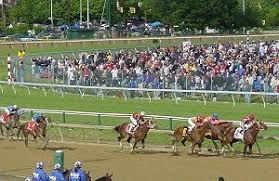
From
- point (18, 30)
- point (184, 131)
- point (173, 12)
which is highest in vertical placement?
point (173, 12)

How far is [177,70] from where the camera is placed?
3130 centimetres

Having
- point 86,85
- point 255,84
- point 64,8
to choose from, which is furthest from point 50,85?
point 64,8

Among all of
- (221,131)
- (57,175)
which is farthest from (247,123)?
(57,175)

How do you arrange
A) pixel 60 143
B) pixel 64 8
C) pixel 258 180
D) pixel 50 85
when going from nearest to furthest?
1. pixel 258 180
2. pixel 60 143
3. pixel 50 85
4. pixel 64 8

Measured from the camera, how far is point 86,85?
31.6 m

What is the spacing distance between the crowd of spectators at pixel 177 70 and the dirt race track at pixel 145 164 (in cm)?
687

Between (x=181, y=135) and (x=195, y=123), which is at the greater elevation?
(x=195, y=123)

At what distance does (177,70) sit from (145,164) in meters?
12.1

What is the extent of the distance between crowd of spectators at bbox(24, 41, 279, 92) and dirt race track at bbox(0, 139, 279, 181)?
687 centimetres

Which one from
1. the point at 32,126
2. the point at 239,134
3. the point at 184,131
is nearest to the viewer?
the point at 239,134

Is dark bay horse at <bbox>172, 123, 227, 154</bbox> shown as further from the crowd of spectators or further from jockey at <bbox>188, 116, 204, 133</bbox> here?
the crowd of spectators

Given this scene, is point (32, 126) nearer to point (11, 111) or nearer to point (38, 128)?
point (38, 128)

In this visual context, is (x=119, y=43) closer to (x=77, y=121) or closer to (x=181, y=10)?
(x=181, y=10)

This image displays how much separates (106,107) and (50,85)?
434 centimetres
